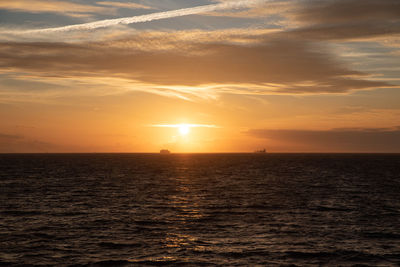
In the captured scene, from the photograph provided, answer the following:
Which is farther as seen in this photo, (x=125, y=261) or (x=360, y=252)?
(x=360, y=252)

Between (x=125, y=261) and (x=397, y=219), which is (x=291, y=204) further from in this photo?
(x=125, y=261)

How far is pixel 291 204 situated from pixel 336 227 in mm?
15970

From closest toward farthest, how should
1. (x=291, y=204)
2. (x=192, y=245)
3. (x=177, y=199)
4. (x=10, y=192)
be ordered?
(x=192, y=245), (x=291, y=204), (x=177, y=199), (x=10, y=192)

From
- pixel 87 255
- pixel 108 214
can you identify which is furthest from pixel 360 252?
pixel 108 214

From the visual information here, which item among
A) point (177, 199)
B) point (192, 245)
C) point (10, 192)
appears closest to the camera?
point (192, 245)

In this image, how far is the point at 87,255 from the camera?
97.6 ft

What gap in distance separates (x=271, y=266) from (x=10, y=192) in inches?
2223

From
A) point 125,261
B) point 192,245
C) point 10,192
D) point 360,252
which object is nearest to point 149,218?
point 192,245

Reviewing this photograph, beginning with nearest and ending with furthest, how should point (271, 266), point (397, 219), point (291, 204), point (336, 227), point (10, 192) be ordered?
point (271, 266) < point (336, 227) < point (397, 219) < point (291, 204) < point (10, 192)

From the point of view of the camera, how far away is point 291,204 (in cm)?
5609

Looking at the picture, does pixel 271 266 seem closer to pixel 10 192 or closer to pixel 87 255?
pixel 87 255

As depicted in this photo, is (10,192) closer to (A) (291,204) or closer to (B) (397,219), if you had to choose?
(A) (291,204)

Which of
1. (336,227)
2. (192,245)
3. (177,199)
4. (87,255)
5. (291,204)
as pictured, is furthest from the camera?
(177,199)

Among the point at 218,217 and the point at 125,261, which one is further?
the point at 218,217
